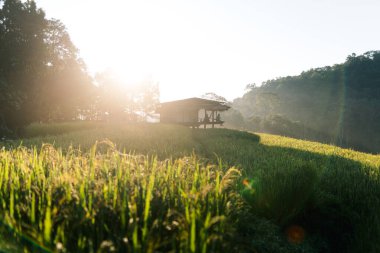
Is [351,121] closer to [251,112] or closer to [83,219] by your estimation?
[251,112]

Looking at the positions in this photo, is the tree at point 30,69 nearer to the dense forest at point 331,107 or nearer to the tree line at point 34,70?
the tree line at point 34,70

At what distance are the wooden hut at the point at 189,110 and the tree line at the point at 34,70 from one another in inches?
379

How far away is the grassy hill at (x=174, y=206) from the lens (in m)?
2.58

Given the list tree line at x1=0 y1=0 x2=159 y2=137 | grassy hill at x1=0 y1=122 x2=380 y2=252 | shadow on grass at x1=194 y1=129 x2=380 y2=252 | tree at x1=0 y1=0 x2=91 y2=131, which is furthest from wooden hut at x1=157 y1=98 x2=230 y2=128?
shadow on grass at x1=194 y1=129 x2=380 y2=252

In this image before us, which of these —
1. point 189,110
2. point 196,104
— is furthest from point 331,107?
point 196,104

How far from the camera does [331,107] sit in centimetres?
8206

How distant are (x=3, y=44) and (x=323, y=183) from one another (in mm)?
27019

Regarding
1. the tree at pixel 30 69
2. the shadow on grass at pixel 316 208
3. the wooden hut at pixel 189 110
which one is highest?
the tree at pixel 30 69

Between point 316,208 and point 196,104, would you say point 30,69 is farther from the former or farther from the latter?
point 316,208

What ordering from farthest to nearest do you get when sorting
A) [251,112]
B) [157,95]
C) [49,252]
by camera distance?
[251,112]
[157,95]
[49,252]

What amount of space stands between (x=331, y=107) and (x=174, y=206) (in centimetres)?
9022

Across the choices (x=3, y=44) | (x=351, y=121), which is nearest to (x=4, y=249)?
(x=3, y=44)

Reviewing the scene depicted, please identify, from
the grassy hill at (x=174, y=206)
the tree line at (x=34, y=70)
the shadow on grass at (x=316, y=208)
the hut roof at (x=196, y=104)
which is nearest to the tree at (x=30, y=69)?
the tree line at (x=34, y=70)

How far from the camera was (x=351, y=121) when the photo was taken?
251 feet
